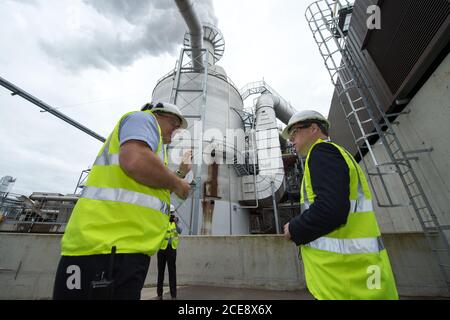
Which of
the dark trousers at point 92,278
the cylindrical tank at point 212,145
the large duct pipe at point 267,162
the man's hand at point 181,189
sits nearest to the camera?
the dark trousers at point 92,278

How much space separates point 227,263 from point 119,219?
14.8 ft

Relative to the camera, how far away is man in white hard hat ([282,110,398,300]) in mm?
1092

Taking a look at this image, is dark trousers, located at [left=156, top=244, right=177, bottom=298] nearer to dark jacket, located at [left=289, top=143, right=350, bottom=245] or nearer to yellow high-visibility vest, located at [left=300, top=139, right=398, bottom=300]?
yellow high-visibility vest, located at [left=300, top=139, right=398, bottom=300]

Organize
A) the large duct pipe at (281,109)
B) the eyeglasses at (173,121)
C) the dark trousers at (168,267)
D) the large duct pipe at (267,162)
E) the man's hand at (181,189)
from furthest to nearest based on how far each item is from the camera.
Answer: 1. the large duct pipe at (281,109)
2. the large duct pipe at (267,162)
3. the dark trousers at (168,267)
4. the eyeglasses at (173,121)
5. the man's hand at (181,189)

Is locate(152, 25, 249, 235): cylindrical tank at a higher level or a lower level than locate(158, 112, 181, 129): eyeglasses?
higher

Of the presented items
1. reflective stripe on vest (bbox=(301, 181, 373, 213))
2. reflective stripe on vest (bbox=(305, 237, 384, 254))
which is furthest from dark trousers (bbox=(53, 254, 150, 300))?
reflective stripe on vest (bbox=(301, 181, 373, 213))

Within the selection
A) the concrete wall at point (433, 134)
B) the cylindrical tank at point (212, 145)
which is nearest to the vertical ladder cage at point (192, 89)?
the cylindrical tank at point (212, 145)

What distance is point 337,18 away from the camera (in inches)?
232

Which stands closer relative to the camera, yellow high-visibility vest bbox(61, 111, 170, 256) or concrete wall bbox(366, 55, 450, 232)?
yellow high-visibility vest bbox(61, 111, 170, 256)

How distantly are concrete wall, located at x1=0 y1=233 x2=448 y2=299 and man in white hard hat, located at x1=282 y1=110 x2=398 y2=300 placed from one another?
12.1ft

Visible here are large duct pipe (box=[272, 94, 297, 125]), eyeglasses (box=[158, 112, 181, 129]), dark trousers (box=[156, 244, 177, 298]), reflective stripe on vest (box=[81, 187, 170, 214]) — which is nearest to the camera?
reflective stripe on vest (box=[81, 187, 170, 214])

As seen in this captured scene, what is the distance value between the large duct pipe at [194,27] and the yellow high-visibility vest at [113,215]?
11.1m

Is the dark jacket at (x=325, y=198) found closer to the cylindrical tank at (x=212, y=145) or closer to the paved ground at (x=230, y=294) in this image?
the paved ground at (x=230, y=294)

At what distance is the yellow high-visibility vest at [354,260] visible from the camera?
1.08 meters
